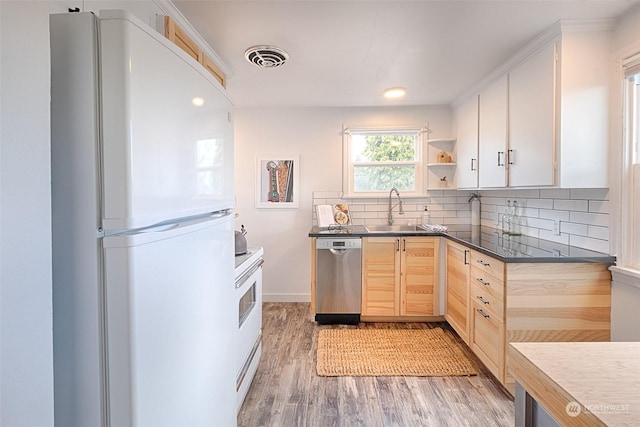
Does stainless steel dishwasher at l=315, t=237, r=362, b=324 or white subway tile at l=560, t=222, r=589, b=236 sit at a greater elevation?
white subway tile at l=560, t=222, r=589, b=236

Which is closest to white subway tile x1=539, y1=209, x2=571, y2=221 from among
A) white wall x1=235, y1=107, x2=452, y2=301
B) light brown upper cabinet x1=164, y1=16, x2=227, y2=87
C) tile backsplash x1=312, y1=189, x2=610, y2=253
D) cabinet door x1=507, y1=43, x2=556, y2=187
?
tile backsplash x1=312, y1=189, x2=610, y2=253

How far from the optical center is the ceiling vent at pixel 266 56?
7.04ft

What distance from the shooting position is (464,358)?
2.52m

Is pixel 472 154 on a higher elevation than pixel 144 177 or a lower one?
higher

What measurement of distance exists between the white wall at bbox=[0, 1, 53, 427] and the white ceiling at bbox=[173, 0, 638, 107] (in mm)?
1329

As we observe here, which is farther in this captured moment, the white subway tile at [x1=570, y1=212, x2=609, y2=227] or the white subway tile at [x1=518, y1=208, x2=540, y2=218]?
the white subway tile at [x1=518, y1=208, x2=540, y2=218]

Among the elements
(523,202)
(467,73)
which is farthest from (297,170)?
(523,202)

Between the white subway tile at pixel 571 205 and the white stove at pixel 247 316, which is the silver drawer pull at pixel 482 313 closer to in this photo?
the white subway tile at pixel 571 205

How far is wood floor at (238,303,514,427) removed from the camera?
1835mm

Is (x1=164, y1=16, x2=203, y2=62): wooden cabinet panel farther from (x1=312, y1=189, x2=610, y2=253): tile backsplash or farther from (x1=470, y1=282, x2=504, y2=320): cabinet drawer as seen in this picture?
(x1=470, y1=282, x2=504, y2=320): cabinet drawer

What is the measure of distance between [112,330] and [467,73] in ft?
9.69

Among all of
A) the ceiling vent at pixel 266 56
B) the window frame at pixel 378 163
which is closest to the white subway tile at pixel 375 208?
the window frame at pixel 378 163

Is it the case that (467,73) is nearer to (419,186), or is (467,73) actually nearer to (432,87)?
(432,87)

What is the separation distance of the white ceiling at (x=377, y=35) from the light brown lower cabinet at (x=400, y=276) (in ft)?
4.94
